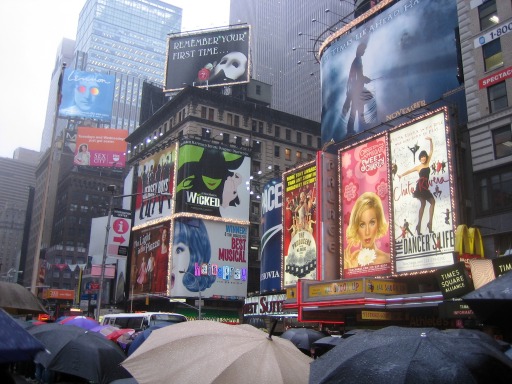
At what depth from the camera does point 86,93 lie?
12569 cm

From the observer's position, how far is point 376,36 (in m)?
46.6

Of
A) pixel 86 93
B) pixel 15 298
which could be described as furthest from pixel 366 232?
pixel 86 93

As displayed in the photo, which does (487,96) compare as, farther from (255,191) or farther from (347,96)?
(255,191)

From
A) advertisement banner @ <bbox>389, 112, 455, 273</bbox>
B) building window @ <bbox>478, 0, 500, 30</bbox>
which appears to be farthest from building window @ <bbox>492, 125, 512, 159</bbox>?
building window @ <bbox>478, 0, 500, 30</bbox>

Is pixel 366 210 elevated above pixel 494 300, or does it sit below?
above

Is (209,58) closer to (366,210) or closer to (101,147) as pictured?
(366,210)

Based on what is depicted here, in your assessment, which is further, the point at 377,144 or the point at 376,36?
the point at 376,36

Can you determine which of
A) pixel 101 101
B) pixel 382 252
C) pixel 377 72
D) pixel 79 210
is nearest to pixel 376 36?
pixel 377 72

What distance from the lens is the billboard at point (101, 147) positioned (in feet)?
434

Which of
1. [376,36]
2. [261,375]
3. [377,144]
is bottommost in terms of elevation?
[261,375]

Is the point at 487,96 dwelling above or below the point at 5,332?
above


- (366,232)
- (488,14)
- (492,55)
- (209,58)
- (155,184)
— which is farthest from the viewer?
(209,58)

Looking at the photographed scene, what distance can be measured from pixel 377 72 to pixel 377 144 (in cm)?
1096

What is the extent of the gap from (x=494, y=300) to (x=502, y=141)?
2708 centimetres
